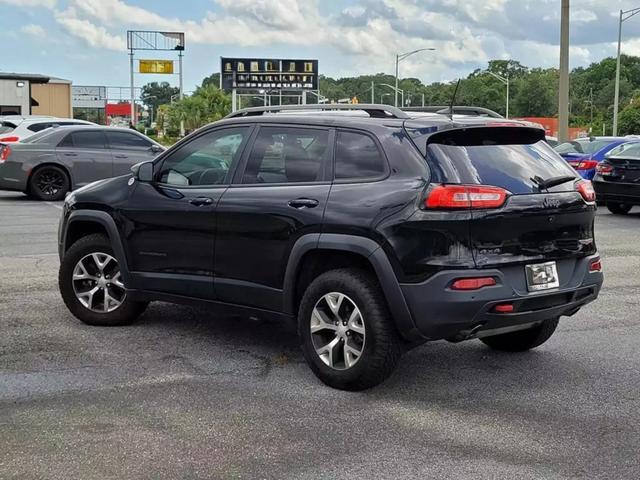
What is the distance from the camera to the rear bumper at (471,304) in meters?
4.73

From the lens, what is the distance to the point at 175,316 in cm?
717

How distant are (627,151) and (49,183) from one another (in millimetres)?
11685

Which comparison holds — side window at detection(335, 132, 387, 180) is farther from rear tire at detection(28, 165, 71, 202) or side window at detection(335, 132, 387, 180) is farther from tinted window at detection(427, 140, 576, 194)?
rear tire at detection(28, 165, 71, 202)

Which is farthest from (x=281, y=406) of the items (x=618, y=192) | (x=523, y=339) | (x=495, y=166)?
(x=618, y=192)

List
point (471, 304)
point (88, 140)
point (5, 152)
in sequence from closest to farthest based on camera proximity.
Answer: point (471, 304), point (5, 152), point (88, 140)

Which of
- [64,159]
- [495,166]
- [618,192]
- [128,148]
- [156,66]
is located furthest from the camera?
[156,66]

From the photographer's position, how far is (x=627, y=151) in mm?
15852

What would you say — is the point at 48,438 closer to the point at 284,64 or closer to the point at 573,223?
the point at 573,223

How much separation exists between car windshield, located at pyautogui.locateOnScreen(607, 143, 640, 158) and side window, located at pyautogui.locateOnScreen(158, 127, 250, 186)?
452 inches

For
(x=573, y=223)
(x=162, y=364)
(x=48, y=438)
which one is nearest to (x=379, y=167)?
(x=573, y=223)

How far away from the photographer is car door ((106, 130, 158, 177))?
17312 mm

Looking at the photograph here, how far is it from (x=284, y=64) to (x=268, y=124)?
2196 inches

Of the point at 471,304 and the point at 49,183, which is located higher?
the point at 49,183

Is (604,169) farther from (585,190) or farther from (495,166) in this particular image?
(495,166)
